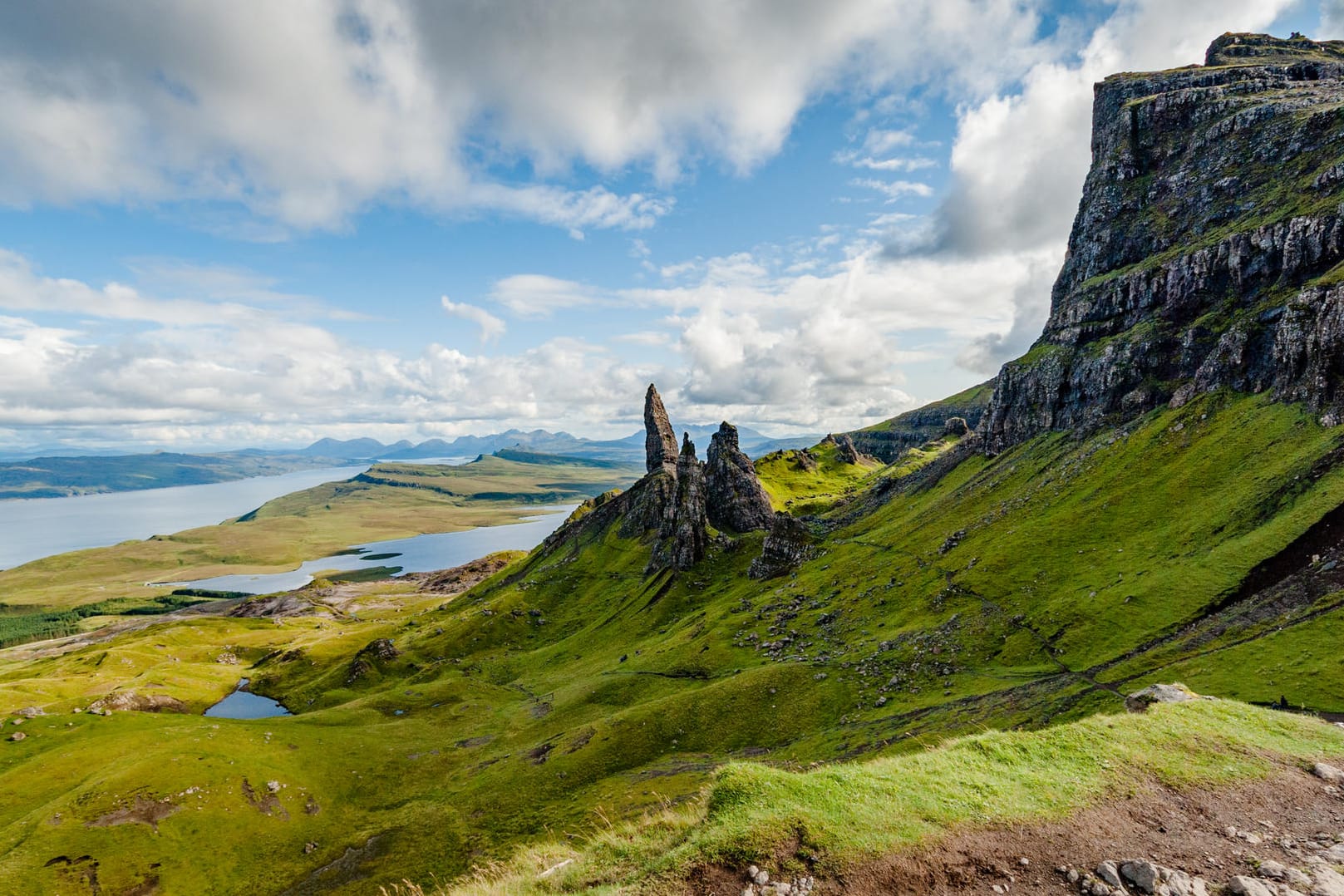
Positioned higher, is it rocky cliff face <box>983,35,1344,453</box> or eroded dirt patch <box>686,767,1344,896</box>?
rocky cliff face <box>983,35,1344,453</box>

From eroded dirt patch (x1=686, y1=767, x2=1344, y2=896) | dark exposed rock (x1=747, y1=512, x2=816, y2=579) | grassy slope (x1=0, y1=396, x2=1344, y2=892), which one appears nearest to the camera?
eroded dirt patch (x1=686, y1=767, x2=1344, y2=896)

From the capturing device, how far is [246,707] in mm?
138625

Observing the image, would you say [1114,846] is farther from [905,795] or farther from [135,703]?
[135,703]

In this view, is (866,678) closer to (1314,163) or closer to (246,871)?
(246,871)

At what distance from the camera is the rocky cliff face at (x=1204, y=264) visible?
106875 mm

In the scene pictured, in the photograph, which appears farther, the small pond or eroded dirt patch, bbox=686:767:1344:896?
the small pond

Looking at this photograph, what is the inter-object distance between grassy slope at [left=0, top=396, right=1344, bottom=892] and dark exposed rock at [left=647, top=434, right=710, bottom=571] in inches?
1026

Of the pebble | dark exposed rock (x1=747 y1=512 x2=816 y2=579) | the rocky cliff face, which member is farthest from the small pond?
the rocky cliff face

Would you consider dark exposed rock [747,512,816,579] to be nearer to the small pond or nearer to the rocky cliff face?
the rocky cliff face

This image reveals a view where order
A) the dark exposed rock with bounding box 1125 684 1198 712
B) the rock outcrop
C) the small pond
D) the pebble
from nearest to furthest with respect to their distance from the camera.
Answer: the pebble
the dark exposed rock with bounding box 1125 684 1198 712
the rock outcrop
the small pond

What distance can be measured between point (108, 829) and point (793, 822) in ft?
287

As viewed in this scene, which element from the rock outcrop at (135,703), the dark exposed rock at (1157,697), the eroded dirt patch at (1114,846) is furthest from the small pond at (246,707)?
the dark exposed rock at (1157,697)

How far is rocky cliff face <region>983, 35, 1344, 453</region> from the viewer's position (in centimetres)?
10688

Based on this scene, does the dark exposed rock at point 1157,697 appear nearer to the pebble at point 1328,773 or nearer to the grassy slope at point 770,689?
the pebble at point 1328,773
